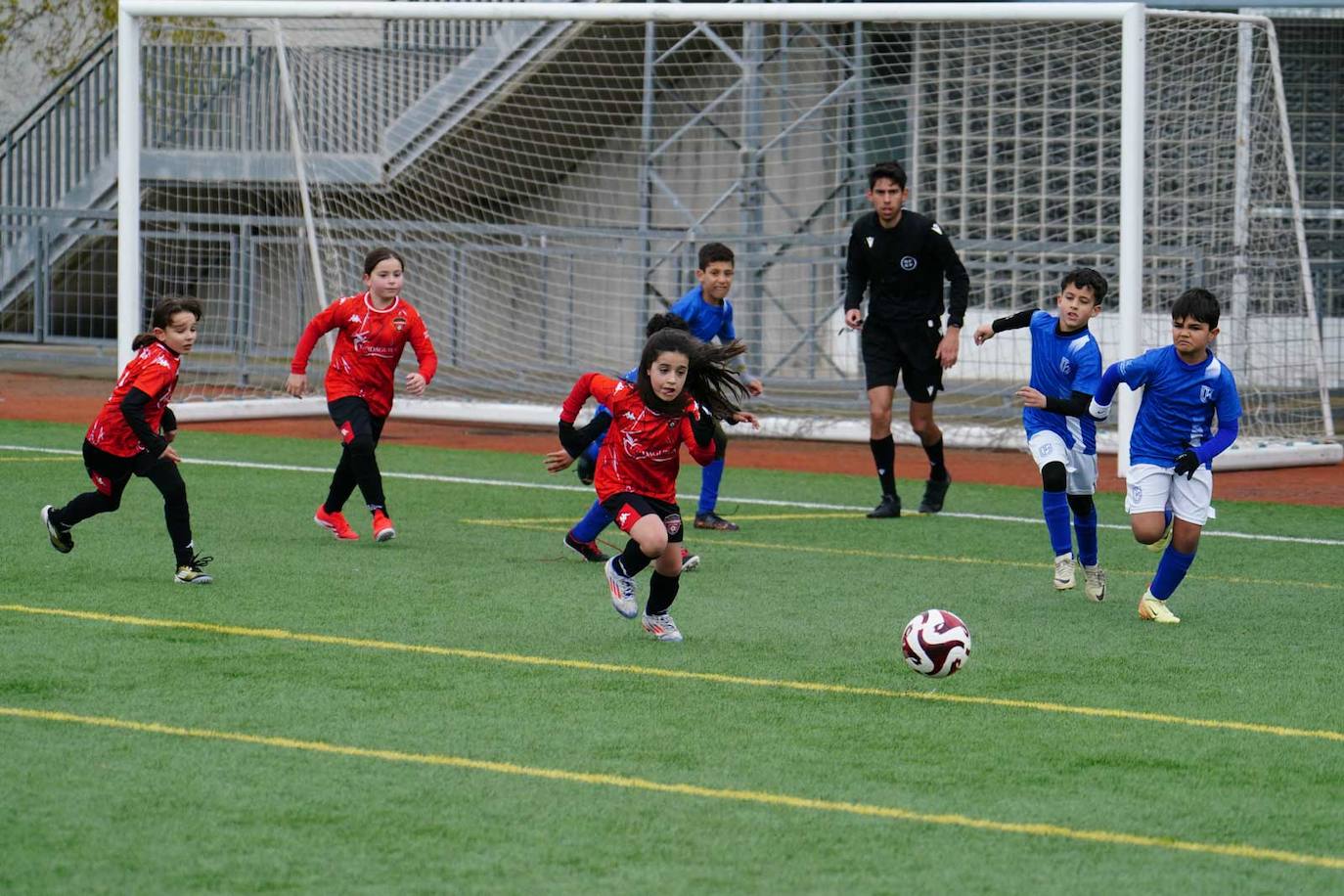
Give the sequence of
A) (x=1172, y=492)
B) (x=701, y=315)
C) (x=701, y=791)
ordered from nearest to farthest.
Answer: (x=701, y=791), (x=1172, y=492), (x=701, y=315)

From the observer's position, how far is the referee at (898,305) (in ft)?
40.4

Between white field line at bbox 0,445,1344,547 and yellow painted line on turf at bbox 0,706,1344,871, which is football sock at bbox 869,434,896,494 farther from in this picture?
yellow painted line on turf at bbox 0,706,1344,871

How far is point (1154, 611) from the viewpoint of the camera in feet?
28.5

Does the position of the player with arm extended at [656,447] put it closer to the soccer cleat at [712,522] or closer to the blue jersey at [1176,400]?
the blue jersey at [1176,400]

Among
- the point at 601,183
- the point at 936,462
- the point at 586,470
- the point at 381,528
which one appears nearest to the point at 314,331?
the point at 381,528

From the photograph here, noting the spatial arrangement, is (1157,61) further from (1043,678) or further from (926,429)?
(1043,678)

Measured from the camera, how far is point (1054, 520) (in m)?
9.51

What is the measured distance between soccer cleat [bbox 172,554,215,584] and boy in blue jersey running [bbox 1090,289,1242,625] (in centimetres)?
424

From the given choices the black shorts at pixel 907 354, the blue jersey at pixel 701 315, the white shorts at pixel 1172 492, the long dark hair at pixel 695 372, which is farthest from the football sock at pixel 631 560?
the black shorts at pixel 907 354

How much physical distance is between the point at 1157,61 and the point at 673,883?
1226 cm

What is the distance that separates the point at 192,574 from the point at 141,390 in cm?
89

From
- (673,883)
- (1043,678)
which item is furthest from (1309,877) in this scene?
(1043,678)

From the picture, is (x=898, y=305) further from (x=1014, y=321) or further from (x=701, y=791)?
(x=701, y=791)

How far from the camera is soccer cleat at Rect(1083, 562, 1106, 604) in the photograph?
9250 mm
